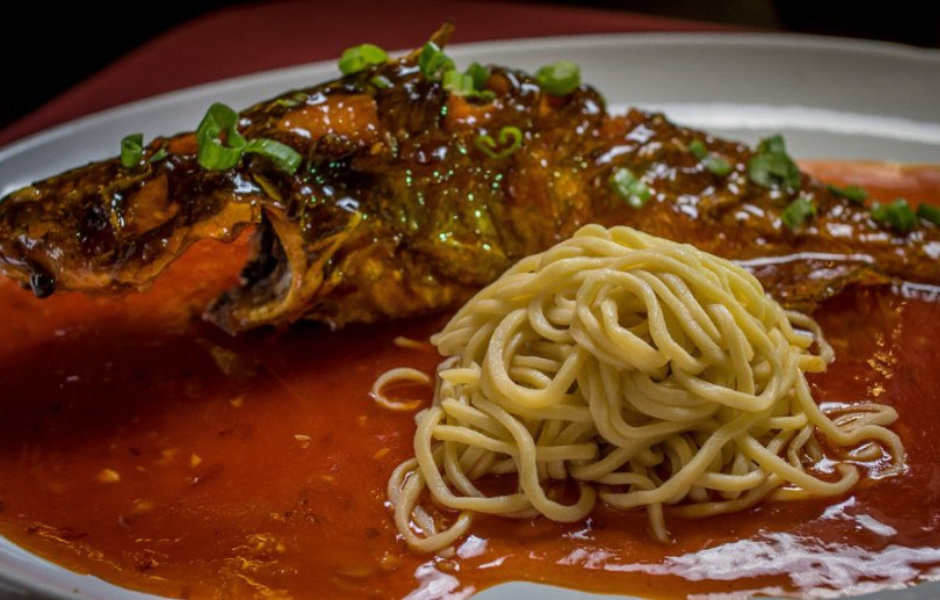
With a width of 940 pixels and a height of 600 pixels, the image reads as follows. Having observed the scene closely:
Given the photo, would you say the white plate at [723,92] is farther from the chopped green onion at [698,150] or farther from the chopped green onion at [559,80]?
the chopped green onion at [559,80]

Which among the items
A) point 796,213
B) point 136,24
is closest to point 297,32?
point 136,24

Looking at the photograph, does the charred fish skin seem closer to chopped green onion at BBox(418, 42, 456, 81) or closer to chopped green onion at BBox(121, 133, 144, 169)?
chopped green onion at BBox(121, 133, 144, 169)

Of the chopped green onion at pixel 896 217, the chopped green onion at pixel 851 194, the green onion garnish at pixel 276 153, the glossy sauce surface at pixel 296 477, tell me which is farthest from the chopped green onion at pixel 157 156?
the chopped green onion at pixel 896 217

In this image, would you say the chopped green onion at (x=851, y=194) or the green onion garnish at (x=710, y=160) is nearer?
the green onion garnish at (x=710, y=160)

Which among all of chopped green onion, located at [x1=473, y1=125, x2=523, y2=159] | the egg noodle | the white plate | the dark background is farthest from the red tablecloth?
the egg noodle

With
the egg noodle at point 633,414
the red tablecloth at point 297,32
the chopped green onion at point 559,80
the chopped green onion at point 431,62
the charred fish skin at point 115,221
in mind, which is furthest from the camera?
the red tablecloth at point 297,32

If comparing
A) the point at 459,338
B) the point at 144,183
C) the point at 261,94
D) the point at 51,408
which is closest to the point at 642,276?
the point at 459,338

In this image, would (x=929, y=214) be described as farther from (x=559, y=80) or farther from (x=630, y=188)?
(x=559, y=80)

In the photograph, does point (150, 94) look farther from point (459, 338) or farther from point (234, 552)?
point (234, 552)
